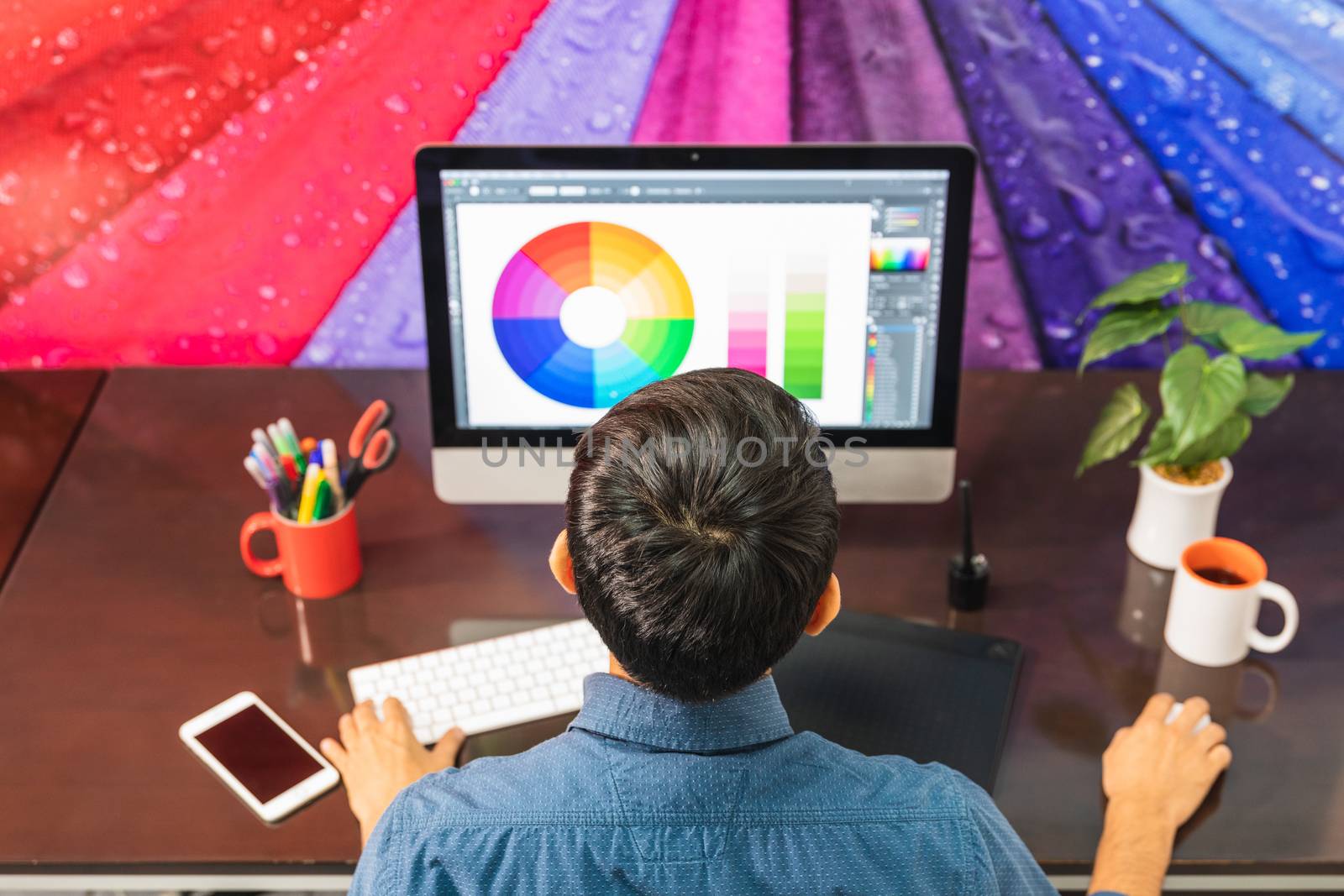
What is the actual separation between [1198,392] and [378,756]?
917 mm

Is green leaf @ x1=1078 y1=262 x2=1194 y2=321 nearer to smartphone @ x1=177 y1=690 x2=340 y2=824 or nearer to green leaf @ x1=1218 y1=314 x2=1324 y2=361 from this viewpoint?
green leaf @ x1=1218 y1=314 x2=1324 y2=361

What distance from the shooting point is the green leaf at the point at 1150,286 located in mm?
1422

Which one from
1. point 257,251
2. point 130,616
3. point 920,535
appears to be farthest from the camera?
point 257,251

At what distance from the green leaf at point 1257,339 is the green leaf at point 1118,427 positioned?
116 millimetres

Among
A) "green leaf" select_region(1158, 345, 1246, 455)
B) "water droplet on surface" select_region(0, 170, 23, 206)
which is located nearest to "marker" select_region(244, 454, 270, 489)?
"water droplet on surface" select_region(0, 170, 23, 206)

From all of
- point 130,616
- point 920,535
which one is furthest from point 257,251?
point 920,535

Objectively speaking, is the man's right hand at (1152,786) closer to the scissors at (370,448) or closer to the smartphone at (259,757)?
the smartphone at (259,757)

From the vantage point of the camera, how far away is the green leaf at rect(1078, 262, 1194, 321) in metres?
1.42

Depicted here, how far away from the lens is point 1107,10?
1649 mm

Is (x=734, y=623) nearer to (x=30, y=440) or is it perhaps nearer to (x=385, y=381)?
(x=385, y=381)

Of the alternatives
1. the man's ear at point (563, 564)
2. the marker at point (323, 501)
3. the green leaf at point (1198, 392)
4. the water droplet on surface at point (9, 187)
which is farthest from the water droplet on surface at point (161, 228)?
the green leaf at point (1198, 392)

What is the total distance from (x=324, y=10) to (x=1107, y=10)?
1012 millimetres

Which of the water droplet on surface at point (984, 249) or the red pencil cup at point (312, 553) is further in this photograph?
the water droplet on surface at point (984, 249)

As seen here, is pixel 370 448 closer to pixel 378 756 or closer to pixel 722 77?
pixel 378 756
